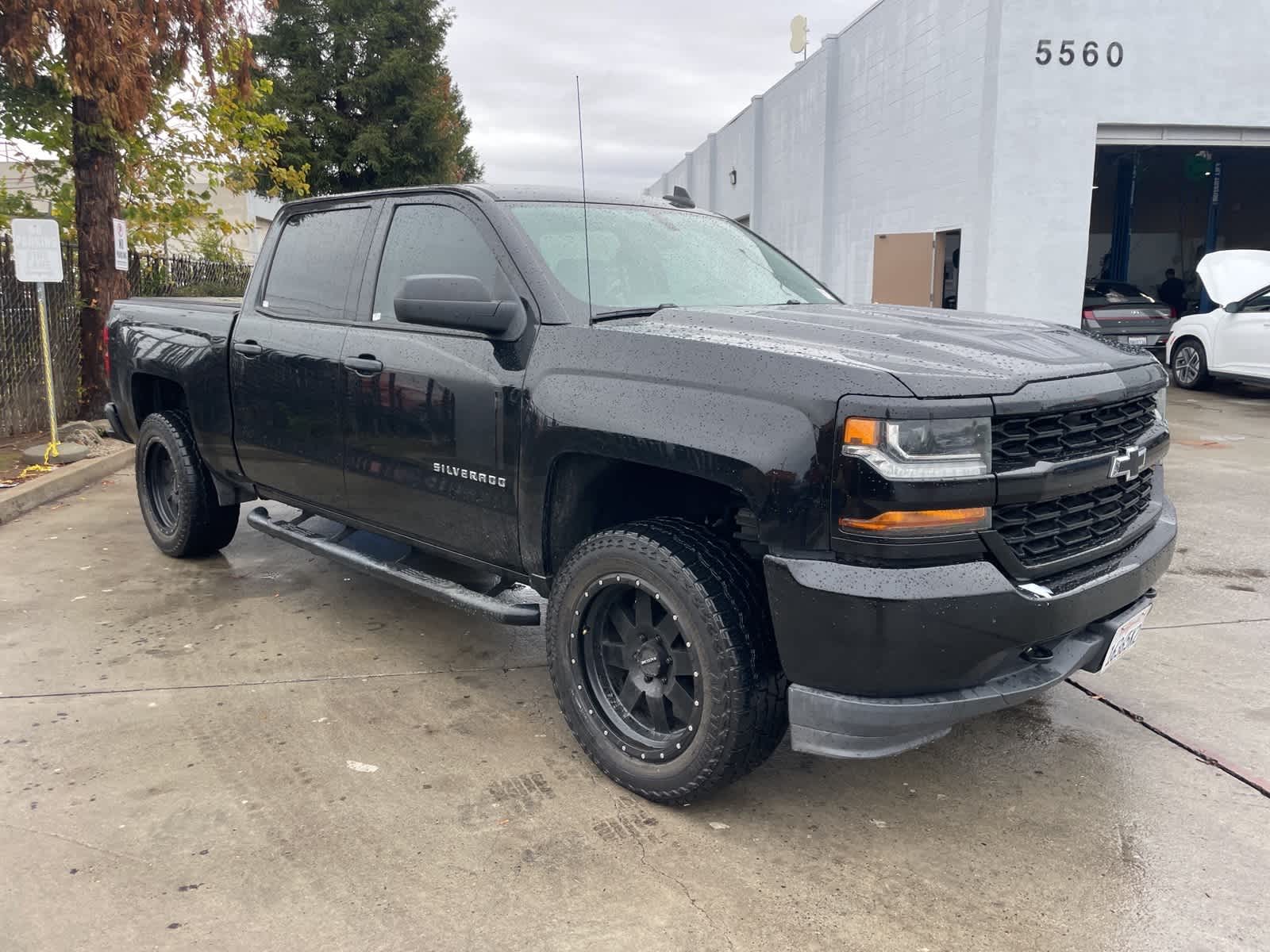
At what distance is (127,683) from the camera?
13.4 feet

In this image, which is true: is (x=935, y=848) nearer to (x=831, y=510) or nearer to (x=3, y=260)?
(x=831, y=510)

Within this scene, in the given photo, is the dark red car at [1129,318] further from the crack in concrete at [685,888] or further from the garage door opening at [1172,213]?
the crack in concrete at [685,888]

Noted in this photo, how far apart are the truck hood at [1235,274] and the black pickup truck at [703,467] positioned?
11.6 meters

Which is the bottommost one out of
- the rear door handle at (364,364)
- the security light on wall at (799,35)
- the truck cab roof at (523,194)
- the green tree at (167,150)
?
the rear door handle at (364,364)

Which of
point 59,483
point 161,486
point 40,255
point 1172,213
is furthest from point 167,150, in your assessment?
point 1172,213

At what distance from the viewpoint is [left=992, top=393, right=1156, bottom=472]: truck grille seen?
8.77 ft

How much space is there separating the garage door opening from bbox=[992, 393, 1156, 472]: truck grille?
20083mm

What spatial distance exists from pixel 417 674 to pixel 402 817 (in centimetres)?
119

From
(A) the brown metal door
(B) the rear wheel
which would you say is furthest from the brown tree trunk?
(B) the rear wheel

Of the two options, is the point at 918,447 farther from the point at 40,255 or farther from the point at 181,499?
the point at 40,255

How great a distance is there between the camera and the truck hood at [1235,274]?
13.3 metres

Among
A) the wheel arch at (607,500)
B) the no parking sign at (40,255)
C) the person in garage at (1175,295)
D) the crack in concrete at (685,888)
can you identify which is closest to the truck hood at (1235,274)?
the person in garage at (1175,295)

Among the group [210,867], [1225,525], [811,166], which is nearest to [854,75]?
[811,166]

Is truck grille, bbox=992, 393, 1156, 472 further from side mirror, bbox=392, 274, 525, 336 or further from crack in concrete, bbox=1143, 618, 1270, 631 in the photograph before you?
crack in concrete, bbox=1143, 618, 1270, 631
